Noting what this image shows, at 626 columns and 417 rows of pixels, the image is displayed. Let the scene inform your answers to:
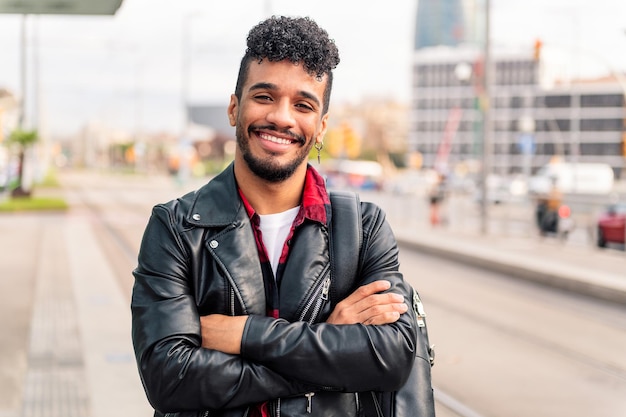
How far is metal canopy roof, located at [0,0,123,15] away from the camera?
25.8ft

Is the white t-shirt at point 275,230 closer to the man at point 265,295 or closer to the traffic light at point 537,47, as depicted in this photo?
the man at point 265,295

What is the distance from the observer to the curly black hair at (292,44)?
2.18m

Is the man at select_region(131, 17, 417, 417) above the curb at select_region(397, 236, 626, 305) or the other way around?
above

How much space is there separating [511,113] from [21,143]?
4232 inches

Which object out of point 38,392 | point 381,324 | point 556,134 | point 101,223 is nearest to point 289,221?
point 381,324

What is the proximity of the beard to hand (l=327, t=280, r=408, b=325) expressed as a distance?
0.36m

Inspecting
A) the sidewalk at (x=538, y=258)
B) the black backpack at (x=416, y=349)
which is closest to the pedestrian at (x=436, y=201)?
the sidewalk at (x=538, y=258)

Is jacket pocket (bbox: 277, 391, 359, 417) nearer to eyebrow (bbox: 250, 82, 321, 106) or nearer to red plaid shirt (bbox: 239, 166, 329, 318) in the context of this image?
red plaid shirt (bbox: 239, 166, 329, 318)

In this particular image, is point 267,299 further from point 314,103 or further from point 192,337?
point 314,103

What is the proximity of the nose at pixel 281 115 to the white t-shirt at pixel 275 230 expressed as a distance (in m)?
0.25

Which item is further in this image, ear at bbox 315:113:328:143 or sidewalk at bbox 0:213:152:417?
sidewalk at bbox 0:213:152:417

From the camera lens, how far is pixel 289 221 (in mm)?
2340

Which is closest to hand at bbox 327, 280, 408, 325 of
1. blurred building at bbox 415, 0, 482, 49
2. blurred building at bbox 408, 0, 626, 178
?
blurred building at bbox 408, 0, 626, 178

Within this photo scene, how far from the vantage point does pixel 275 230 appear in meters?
2.32
